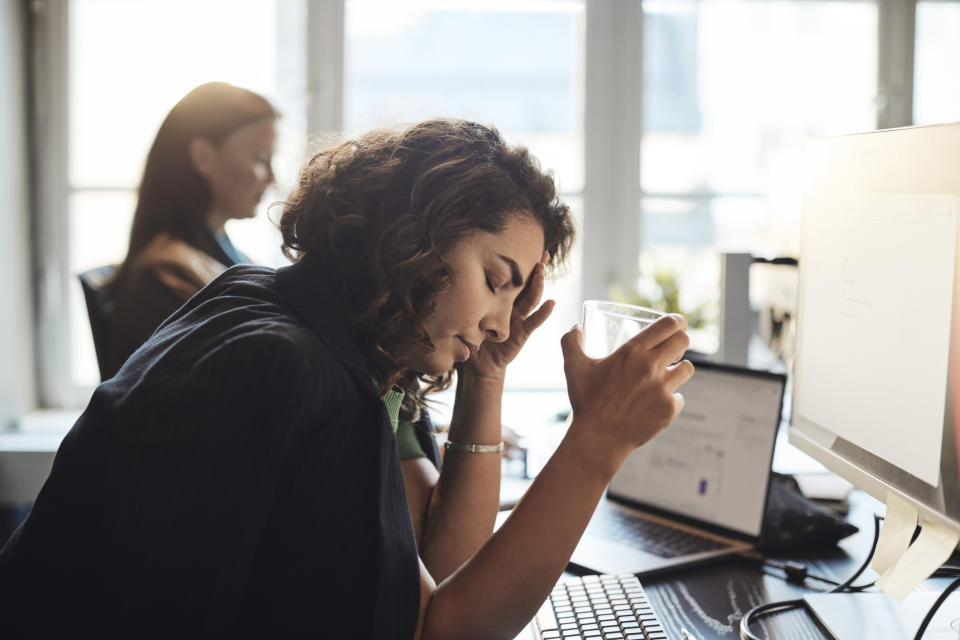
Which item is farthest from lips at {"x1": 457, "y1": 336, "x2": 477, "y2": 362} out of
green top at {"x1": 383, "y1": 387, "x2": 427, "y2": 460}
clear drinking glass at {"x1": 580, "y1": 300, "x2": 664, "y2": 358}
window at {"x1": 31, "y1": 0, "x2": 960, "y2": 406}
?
window at {"x1": 31, "y1": 0, "x2": 960, "y2": 406}

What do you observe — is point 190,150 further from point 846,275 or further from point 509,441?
point 846,275

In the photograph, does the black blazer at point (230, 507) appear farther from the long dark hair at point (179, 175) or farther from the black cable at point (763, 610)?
the long dark hair at point (179, 175)

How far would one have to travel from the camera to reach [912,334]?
2.80 feet

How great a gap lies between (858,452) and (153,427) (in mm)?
754

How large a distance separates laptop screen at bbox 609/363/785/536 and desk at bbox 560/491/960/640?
0.10 metres

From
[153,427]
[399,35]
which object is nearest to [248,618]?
[153,427]

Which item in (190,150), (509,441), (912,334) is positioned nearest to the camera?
(912,334)

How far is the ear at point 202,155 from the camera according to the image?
217 cm

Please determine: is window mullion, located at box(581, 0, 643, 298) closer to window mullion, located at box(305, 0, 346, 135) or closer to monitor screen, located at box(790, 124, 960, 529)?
window mullion, located at box(305, 0, 346, 135)

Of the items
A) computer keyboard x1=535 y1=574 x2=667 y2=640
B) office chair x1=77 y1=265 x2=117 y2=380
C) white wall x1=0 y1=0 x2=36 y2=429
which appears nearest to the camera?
computer keyboard x1=535 y1=574 x2=667 y2=640

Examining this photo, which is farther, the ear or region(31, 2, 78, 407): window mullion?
region(31, 2, 78, 407): window mullion

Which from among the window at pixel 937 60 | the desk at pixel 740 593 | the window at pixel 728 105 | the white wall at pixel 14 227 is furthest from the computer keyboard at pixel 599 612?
the window at pixel 937 60

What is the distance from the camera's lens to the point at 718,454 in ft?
4.26

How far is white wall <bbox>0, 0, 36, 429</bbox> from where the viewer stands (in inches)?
97.0
